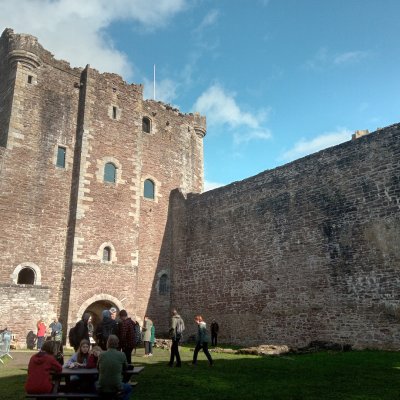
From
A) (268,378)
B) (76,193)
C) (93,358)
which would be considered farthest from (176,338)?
(76,193)

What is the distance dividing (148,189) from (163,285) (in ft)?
16.2

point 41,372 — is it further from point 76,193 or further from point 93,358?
point 76,193

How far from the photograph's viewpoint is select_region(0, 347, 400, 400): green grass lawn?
23.4ft

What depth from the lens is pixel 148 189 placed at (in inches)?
860

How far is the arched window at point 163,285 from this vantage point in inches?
825

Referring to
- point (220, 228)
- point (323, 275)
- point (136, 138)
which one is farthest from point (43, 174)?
point (323, 275)

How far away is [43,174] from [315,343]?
13004 millimetres

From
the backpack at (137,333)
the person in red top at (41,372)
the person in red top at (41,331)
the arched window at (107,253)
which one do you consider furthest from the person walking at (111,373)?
the arched window at (107,253)

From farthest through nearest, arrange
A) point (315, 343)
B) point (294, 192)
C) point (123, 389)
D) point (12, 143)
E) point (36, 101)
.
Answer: point (36, 101) < point (12, 143) < point (294, 192) < point (315, 343) < point (123, 389)

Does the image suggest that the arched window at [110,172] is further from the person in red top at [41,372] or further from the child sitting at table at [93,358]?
the person in red top at [41,372]

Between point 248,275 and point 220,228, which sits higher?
point 220,228

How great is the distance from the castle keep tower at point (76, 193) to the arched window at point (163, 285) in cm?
5

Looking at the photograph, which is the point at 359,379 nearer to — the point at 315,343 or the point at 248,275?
the point at 315,343

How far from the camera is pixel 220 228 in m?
19.4
